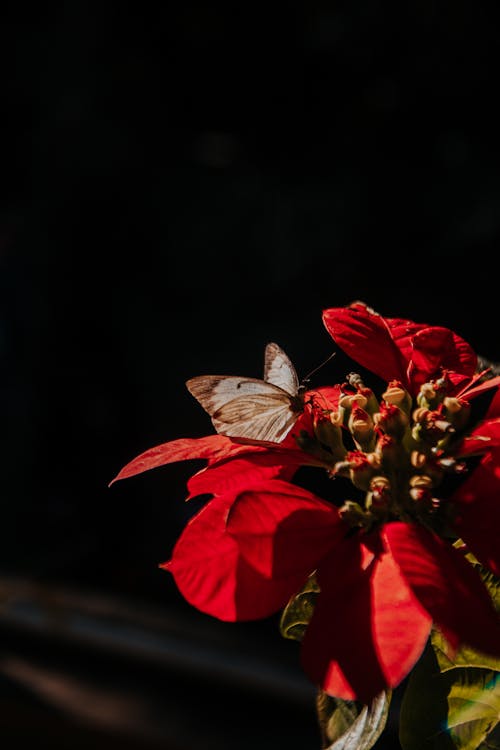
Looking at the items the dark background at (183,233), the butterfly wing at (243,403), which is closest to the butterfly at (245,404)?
the butterfly wing at (243,403)

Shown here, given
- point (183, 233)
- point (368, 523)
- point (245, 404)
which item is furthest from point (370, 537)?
point (183, 233)

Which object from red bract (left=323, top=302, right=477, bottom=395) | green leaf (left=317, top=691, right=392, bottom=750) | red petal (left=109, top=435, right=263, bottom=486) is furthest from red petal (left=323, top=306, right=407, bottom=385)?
green leaf (left=317, top=691, right=392, bottom=750)

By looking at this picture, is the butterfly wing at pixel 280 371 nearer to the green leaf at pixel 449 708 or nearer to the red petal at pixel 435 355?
the red petal at pixel 435 355

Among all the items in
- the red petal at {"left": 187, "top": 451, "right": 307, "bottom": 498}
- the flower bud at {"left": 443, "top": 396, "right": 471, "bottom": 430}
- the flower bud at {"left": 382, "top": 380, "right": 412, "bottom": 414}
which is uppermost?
the red petal at {"left": 187, "top": 451, "right": 307, "bottom": 498}

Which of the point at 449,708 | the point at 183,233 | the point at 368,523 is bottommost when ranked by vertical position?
the point at 449,708

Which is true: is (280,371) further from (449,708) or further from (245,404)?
(449,708)

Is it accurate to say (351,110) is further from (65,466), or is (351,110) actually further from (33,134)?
(65,466)

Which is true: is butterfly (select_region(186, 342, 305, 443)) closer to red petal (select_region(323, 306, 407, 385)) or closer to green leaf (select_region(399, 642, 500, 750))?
red petal (select_region(323, 306, 407, 385))
